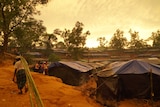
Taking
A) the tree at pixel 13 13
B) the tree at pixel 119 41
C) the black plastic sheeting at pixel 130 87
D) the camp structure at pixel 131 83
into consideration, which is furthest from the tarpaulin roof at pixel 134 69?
the tree at pixel 119 41

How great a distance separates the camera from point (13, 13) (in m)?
21.2

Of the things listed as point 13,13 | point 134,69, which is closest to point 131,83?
point 134,69

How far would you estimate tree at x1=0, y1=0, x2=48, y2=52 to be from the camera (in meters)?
20.7

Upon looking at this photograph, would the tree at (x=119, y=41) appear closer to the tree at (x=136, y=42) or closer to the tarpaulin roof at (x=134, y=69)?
the tree at (x=136, y=42)

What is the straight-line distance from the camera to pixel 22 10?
2178cm

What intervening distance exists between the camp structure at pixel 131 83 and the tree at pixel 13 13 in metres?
13.8

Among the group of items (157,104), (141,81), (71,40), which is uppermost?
(71,40)

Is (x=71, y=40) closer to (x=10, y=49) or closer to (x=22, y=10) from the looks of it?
(x=10, y=49)

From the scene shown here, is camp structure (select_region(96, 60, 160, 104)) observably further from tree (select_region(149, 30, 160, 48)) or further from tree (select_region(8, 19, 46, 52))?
tree (select_region(149, 30, 160, 48))

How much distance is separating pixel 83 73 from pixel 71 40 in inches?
568

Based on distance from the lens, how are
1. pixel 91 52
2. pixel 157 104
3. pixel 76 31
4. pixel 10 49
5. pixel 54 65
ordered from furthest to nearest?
pixel 91 52 → pixel 76 31 → pixel 10 49 → pixel 54 65 → pixel 157 104

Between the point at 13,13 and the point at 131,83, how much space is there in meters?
14.9

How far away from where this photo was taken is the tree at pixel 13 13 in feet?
67.9

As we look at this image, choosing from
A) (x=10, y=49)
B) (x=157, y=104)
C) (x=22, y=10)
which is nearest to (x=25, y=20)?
(x=22, y=10)
